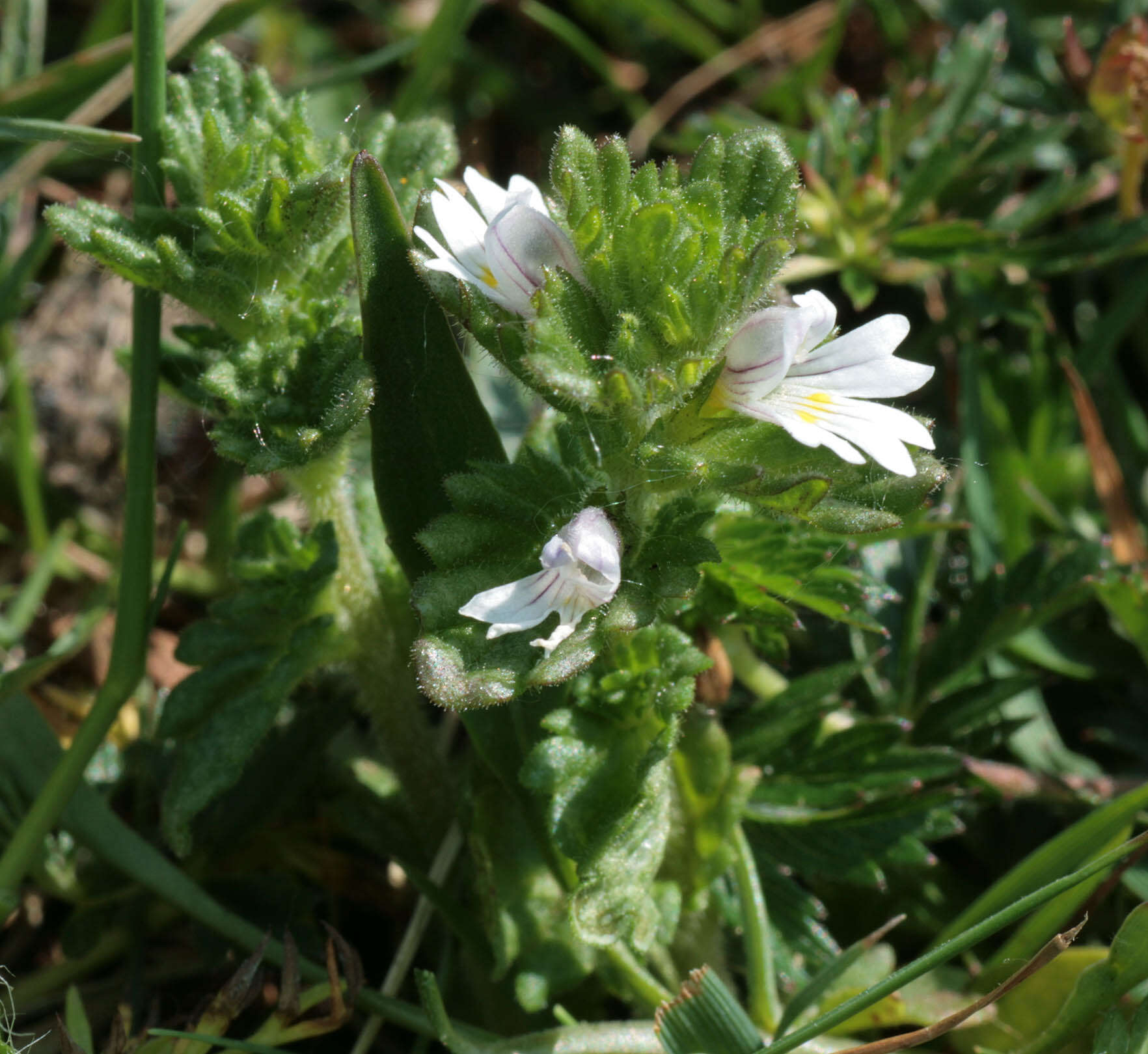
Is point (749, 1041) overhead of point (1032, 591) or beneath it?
beneath

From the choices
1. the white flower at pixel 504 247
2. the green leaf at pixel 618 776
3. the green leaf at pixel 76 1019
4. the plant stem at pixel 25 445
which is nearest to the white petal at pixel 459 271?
the white flower at pixel 504 247

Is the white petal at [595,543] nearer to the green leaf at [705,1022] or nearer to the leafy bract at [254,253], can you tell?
the leafy bract at [254,253]

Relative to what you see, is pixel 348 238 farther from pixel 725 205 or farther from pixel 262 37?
pixel 262 37

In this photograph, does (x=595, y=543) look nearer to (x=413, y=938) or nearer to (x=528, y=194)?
(x=528, y=194)

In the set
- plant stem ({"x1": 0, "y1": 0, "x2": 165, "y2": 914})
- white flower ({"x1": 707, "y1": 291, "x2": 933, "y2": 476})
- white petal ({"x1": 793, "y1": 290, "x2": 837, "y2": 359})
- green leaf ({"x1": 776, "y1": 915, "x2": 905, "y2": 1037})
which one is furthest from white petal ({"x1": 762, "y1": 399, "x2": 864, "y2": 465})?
plant stem ({"x1": 0, "y1": 0, "x2": 165, "y2": 914})

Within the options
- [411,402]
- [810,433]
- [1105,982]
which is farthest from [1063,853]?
[411,402]

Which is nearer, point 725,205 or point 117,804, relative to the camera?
point 725,205

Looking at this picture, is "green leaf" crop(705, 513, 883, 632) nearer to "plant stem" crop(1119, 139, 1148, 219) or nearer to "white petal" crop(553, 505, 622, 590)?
"white petal" crop(553, 505, 622, 590)

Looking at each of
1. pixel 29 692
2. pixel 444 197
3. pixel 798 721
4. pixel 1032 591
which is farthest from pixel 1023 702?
pixel 29 692
